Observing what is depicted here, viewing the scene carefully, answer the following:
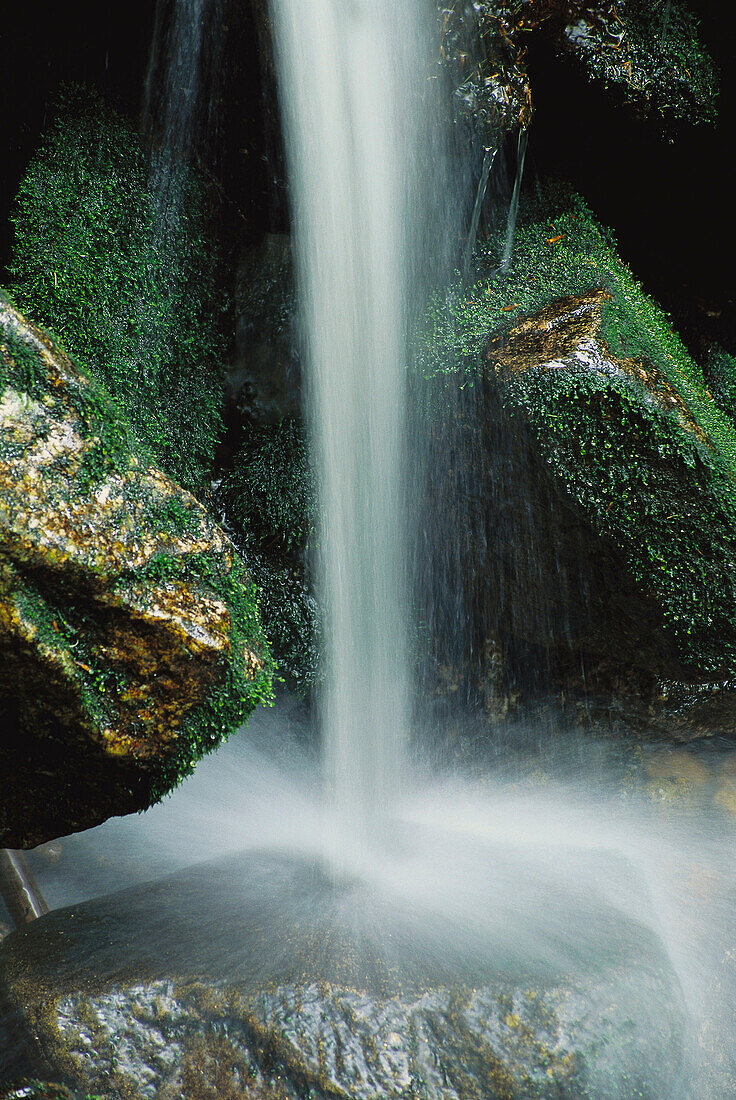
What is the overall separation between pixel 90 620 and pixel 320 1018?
1573 mm

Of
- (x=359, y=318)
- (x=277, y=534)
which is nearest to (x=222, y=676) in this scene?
(x=277, y=534)

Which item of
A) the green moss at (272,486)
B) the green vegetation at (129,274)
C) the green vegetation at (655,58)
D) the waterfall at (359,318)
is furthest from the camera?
the green moss at (272,486)

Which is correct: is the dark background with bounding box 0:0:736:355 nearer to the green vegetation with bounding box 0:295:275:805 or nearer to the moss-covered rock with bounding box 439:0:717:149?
the moss-covered rock with bounding box 439:0:717:149

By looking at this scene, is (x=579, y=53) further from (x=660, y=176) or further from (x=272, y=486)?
(x=272, y=486)

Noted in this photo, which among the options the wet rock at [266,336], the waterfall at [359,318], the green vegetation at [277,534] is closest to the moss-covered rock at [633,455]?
the waterfall at [359,318]

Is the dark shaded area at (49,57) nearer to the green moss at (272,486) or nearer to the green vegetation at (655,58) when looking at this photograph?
the green moss at (272,486)

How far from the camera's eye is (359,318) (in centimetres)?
391

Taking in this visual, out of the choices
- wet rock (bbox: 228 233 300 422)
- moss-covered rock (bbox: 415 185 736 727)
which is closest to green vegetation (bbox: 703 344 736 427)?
moss-covered rock (bbox: 415 185 736 727)

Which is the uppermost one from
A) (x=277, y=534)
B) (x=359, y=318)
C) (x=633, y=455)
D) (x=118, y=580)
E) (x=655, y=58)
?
(x=655, y=58)

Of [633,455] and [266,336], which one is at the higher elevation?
[266,336]

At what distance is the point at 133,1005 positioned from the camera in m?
2.25

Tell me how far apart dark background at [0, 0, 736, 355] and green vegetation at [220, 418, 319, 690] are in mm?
1454

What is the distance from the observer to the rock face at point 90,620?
6.73ft

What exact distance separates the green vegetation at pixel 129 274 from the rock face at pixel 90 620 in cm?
129
